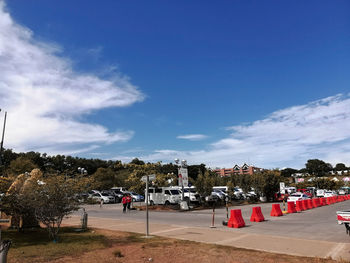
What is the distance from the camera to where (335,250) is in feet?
26.4

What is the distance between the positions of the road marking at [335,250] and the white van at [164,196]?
20059 millimetres

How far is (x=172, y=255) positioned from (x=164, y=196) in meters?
21.5

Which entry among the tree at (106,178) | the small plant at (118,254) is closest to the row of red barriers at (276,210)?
the small plant at (118,254)

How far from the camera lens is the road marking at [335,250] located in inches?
292

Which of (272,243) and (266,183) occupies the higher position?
(266,183)

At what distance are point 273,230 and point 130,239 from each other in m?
6.49

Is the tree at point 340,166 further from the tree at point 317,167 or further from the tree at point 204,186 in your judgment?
the tree at point 204,186

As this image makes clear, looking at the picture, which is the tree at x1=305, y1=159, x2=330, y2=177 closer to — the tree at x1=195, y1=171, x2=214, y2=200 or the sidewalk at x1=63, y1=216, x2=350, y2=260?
the tree at x1=195, y1=171, x2=214, y2=200

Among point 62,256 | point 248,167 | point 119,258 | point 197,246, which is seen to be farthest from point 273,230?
point 248,167

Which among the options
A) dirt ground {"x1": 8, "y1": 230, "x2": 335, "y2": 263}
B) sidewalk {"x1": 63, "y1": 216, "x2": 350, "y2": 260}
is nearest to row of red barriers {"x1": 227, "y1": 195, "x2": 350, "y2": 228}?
sidewalk {"x1": 63, "y1": 216, "x2": 350, "y2": 260}

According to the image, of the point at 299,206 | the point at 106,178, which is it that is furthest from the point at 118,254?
the point at 106,178

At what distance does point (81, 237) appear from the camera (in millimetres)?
10406

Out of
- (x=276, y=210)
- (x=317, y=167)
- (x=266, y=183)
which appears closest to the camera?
(x=276, y=210)

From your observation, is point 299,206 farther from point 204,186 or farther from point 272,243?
point 272,243
